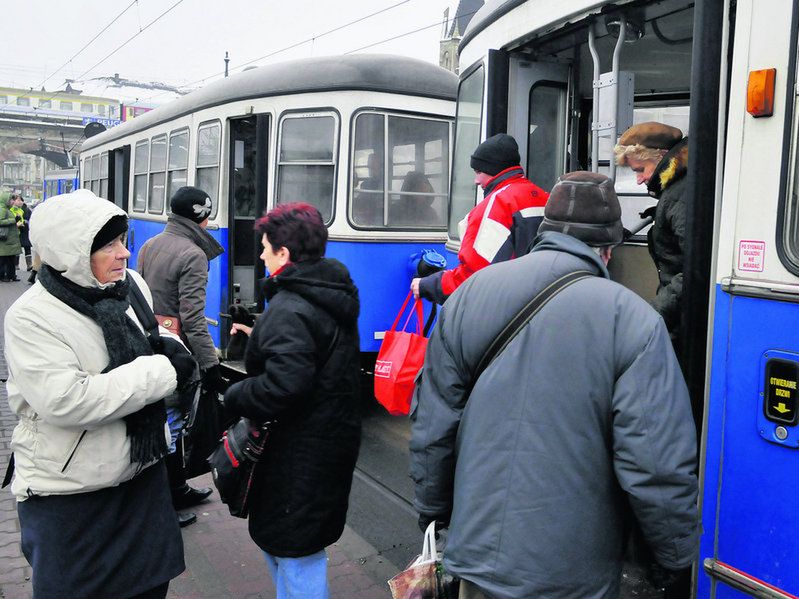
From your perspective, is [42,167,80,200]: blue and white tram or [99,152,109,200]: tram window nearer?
[99,152,109,200]: tram window

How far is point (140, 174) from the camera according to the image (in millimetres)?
11164

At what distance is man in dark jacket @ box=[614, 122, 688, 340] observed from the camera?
2.86 metres

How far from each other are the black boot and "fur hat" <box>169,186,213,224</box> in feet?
4.37

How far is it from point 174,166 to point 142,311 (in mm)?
7098

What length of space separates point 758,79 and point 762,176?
274 mm

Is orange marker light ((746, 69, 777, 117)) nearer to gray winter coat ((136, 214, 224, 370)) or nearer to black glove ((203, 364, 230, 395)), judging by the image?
black glove ((203, 364, 230, 395))

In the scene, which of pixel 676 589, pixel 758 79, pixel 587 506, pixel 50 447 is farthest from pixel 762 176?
pixel 50 447

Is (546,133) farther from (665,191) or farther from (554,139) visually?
(665,191)

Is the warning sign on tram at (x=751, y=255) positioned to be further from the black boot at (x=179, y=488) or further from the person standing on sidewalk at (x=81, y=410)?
the black boot at (x=179, y=488)

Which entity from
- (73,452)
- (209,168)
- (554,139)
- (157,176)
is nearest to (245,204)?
(209,168)

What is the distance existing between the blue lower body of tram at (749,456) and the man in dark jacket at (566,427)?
0.38 meters

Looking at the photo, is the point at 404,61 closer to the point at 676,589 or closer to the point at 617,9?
the point at 617,9

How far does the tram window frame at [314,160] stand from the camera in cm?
693

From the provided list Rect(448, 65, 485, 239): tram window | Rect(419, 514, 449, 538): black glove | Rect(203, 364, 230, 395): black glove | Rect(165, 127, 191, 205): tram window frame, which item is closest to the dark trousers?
Rect(165, 127, 191, 205): tram window frame
